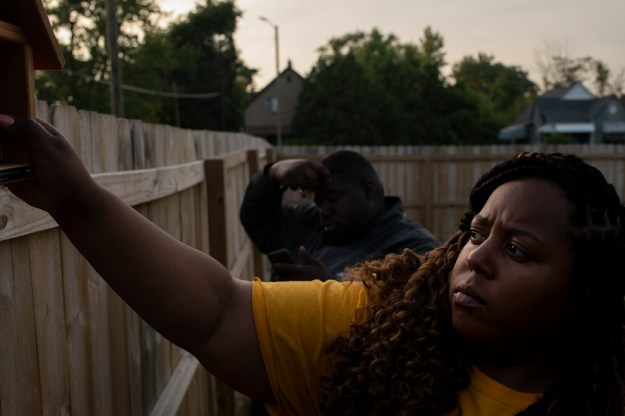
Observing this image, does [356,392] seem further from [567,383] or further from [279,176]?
[279,176]

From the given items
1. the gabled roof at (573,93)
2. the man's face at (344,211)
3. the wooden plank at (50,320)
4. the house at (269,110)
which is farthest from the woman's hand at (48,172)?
the gabled roof at (573,93)

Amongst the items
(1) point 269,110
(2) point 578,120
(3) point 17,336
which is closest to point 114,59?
(3) point 17,336

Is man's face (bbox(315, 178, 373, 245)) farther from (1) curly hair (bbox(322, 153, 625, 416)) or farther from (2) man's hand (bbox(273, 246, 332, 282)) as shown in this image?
(1) curly hair (bbox(322, 153, 625, 416))

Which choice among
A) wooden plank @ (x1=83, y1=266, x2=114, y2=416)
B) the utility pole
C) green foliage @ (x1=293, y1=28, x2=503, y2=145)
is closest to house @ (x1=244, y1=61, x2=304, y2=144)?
green foliage @ (x1=293, y1=28, x2=503, y2=145)

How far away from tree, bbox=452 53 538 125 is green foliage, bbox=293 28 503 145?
105 feet

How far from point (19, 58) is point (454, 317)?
1.03 metres

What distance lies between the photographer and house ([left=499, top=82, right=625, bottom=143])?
2105 inches

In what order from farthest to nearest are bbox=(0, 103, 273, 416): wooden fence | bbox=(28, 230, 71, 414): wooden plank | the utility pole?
the utility pole, bbox=(28, 230, 71, 414): wooden plank, bbox=(0, 103, 273, 416): wooden fence

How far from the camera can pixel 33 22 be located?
3.98 feet

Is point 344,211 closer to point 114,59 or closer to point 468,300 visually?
point 468,300

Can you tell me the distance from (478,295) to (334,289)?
382 millimetres

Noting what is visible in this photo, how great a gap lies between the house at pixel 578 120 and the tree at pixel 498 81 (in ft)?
56.9

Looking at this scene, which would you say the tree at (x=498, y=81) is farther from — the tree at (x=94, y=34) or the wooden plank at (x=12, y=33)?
the wooden plank at (x=12, y=33)

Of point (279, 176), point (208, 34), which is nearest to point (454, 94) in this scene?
point (208, 34)
